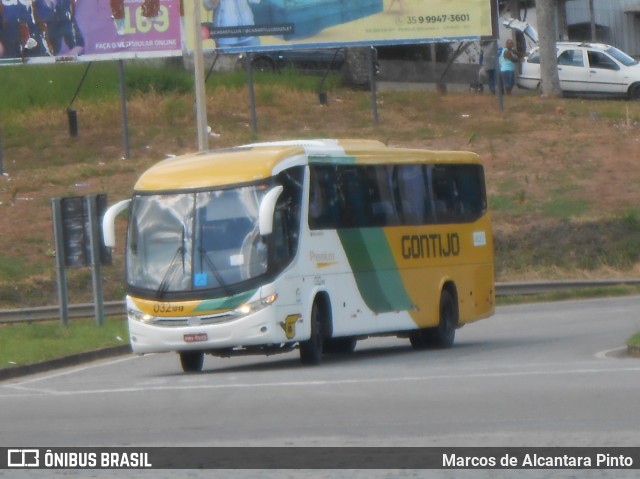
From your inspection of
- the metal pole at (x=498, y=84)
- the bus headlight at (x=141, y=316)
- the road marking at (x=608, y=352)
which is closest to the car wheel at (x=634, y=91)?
the metal pole at (x=498, y=84)

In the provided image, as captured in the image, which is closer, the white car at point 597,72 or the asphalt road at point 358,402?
the asphalt road at point 358,402

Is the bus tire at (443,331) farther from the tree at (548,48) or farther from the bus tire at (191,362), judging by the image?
the tree at (548,48)

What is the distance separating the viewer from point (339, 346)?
21.7m

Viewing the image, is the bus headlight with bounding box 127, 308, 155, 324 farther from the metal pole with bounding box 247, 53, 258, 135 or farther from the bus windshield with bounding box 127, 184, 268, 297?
the metal pole with bounding box 247, 53, 258, 135

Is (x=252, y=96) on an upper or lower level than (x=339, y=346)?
upper

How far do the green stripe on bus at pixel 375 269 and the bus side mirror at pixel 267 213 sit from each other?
2.09 meters

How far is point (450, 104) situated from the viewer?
40.9 meters

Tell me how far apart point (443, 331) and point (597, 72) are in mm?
25604

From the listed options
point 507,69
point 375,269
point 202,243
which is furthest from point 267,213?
point 507,69

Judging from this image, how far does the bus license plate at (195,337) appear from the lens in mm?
17953

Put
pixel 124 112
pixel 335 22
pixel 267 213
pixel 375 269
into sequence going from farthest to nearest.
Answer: pixel 335 22 → pixel 124 112 → pixel 375 269 → pixel 267 213

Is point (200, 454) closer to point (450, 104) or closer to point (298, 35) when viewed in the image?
point (298, 35)

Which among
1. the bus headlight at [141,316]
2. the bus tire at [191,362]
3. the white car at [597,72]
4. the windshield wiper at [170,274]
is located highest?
the white car at [597,72]

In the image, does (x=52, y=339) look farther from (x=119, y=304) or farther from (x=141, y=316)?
(x=119, y=304)
